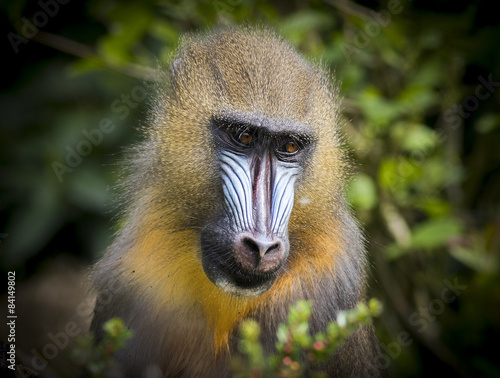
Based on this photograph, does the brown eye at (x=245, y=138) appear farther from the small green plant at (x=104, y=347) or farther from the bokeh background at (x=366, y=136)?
the bokeh background at (x=366, y=136)

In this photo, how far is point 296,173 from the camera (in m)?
2.79

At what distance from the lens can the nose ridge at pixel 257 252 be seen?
2311 millimetres

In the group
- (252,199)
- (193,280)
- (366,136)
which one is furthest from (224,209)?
(366,136)

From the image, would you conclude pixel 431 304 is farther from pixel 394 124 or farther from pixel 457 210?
pixel 394 124

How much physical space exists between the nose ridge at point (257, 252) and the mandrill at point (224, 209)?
A: 0.35 feet

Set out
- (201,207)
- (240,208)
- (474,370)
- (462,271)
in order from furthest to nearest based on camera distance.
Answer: (462,271) < (474,370) < (201,207) < (240,208)

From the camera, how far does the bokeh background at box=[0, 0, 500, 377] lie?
468 centimetres

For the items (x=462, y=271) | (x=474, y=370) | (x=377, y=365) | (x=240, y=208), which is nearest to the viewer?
(x=240, y=208)

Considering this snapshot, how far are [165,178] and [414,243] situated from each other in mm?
2562

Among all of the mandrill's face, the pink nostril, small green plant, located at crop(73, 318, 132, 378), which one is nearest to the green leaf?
the mandrill's face

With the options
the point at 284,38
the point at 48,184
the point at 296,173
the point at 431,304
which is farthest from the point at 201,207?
the point at 431,304

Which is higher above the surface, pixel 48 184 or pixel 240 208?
pixel 48 184

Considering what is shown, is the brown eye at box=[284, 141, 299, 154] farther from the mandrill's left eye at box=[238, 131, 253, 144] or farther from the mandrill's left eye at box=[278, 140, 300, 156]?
the mandrill's left eye at box=[238, 131, 253, 144]

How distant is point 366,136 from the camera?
521 cm
